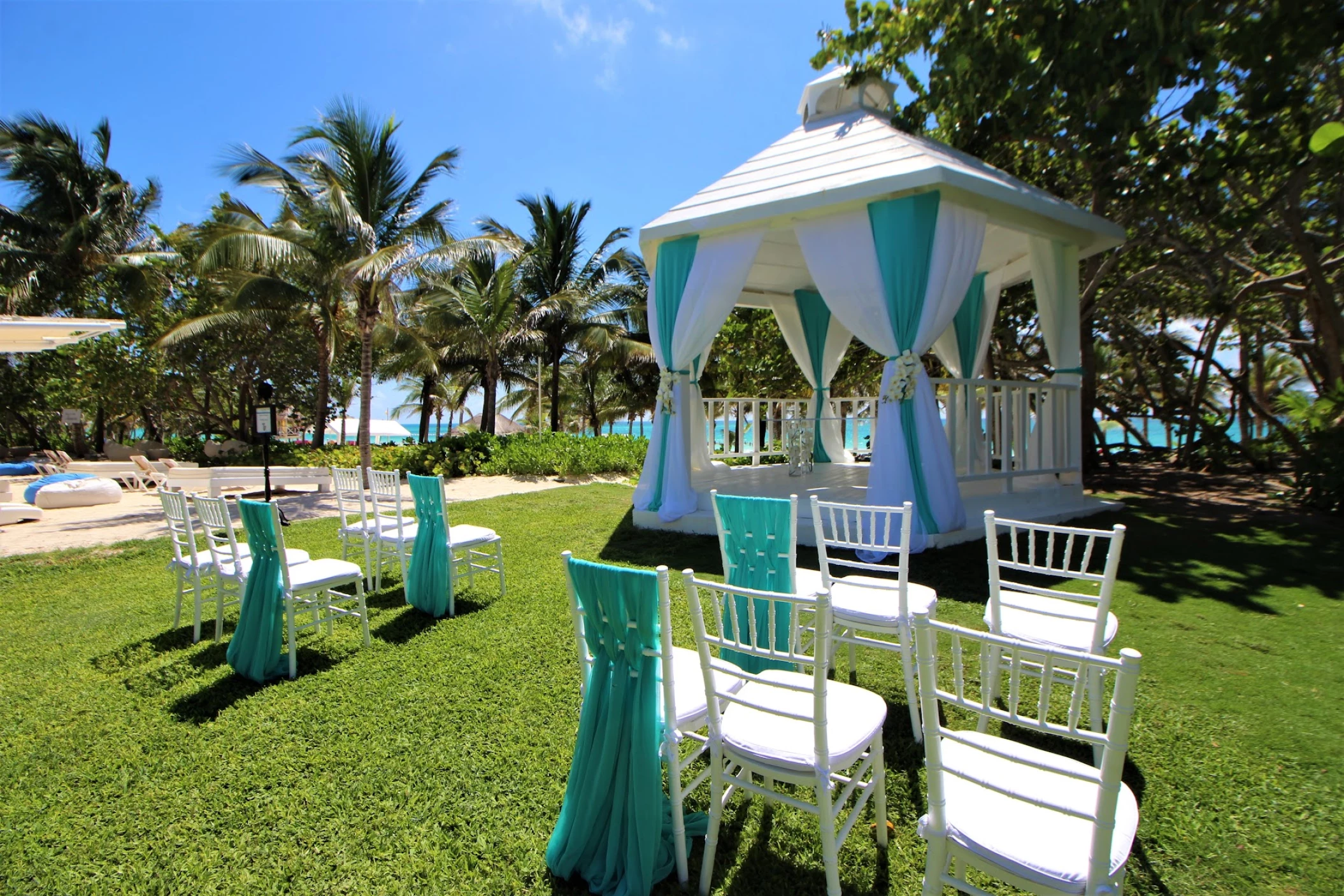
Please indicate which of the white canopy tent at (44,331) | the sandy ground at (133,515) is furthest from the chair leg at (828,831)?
the white canopy tent at (44,331)

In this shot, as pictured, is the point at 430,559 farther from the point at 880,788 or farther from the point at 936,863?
the point at 936,863

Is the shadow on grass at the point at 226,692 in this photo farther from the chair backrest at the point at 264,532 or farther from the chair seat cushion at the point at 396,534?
the chair seat cushion at the point at 396,534

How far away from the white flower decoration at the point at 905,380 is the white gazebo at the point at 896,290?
1 cm

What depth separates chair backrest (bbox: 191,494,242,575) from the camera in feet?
12.5

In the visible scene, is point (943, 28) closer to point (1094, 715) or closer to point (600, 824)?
point (1094, 715)

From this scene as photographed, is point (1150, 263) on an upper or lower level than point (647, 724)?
upper

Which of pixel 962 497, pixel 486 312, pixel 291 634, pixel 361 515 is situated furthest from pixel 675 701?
pixel 486 312

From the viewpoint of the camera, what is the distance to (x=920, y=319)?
5.91 meters

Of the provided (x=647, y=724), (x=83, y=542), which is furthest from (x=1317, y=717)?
(x=83, y=542)

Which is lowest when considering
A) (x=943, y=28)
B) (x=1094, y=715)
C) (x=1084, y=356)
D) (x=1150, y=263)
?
(x=1094, y=715)

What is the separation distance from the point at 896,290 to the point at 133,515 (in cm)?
1153

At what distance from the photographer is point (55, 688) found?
366 cm

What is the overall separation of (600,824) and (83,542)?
9.12 metres

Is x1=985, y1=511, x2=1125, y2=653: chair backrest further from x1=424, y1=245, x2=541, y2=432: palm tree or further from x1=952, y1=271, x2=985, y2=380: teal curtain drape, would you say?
x1=424, y1=245, x2=541, y2=432: palm tree
